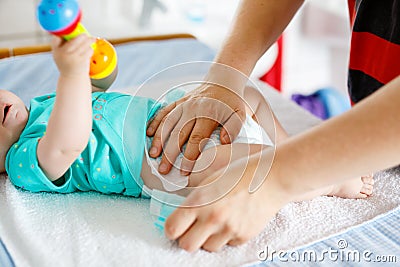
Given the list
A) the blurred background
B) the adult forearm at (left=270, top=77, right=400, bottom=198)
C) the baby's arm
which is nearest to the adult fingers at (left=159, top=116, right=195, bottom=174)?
the baby's arm

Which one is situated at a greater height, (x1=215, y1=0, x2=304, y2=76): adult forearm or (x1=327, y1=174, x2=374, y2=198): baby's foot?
(x1=215, y1=0, x2=304, y2=76): adult forearm

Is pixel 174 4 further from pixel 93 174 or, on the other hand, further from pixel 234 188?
pixel 234 188

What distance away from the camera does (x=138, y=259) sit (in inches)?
29.5

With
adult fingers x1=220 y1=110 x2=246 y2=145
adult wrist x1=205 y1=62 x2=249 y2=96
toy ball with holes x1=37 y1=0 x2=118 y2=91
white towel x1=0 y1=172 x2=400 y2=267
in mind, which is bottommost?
white towel x1=0 y1=172 x2=400 y2=267

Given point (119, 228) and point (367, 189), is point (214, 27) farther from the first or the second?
point (119, 228)

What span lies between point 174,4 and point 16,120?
3.56ft

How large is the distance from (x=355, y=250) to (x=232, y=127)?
0.25 m

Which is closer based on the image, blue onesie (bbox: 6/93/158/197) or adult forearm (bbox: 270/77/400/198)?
adult forearm (bbox: 270/77/400/198)

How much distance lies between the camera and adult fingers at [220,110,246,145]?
88 cm

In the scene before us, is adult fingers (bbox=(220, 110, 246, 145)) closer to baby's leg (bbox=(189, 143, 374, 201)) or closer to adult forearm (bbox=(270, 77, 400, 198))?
baby's leg (bbox=(189, 143, 374, 201))

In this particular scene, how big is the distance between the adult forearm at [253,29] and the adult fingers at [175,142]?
6.2 inches

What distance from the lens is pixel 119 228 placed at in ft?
2.67

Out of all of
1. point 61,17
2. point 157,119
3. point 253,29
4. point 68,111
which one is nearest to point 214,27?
point 253,29

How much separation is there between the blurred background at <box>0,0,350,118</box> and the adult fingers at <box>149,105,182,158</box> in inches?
32.6
